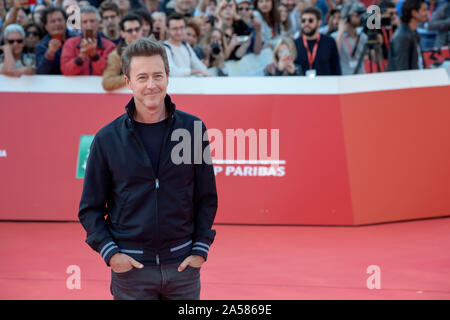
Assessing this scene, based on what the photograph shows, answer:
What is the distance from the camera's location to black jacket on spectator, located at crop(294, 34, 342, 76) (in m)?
8.00

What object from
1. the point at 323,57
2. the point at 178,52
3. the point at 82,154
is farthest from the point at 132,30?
the point at 323,57

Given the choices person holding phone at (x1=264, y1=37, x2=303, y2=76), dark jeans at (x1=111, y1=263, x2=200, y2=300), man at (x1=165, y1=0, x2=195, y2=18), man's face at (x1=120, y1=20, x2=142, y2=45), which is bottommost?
dark jeans at (x1=111, y1=263, x2=200, y2=300)

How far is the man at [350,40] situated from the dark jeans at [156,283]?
22.0ft

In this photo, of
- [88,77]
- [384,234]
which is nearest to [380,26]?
[384,234]

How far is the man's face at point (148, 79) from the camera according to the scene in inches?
111

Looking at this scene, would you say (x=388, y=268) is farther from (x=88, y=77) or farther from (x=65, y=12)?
(x=65, y=12)

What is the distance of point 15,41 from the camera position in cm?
805

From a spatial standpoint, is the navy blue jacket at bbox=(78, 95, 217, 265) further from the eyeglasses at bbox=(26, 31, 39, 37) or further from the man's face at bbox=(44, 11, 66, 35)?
the eyeglasses at bbox=(26, 31, 39, 37)

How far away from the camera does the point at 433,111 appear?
733cm

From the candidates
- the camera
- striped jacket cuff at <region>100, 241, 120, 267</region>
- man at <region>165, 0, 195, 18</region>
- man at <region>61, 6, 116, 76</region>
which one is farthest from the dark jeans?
man at <region>165, 0, 195, 18</region>

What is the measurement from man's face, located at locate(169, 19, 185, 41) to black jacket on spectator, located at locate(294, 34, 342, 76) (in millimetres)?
1431

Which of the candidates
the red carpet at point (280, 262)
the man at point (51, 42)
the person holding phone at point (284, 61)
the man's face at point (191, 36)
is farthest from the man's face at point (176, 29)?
the red carpet at point (280, 262)

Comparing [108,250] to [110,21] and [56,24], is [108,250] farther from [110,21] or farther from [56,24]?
[110,21]
